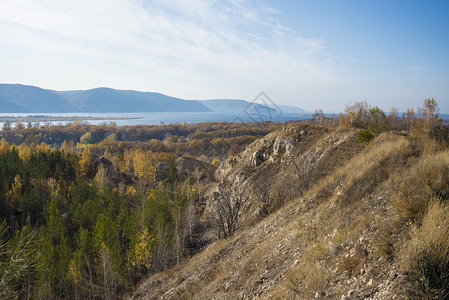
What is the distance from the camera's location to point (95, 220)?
4219cm

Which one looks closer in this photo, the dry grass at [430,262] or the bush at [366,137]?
the dry grass at [430,262]

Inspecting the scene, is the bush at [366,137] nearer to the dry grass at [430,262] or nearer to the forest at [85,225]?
the dry grass at [430,262]

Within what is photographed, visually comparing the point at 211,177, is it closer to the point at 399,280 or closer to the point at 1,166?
the point at 1,166

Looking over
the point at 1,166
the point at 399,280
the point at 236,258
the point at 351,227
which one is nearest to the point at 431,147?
the point at 351,227

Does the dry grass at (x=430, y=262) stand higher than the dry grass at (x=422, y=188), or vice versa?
the dry grass at (x=422, y=188)

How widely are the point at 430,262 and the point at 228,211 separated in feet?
77.4

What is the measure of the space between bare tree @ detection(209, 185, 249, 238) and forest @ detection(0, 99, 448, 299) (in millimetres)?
5410

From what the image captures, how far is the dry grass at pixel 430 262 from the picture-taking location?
517cm

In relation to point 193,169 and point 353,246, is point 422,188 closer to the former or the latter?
point 353,246

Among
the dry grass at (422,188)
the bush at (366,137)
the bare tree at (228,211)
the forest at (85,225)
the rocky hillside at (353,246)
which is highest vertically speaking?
the bush at (366,137)

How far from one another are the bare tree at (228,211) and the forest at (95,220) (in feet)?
17.7

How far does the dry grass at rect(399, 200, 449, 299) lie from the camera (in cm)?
517

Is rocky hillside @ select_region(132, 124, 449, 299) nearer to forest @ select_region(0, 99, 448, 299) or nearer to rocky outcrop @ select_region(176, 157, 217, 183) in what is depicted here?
forest @ select_region(0, 99, 448, 299)

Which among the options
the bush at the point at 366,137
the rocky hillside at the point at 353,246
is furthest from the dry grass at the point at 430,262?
the bush at the point at 366,137
